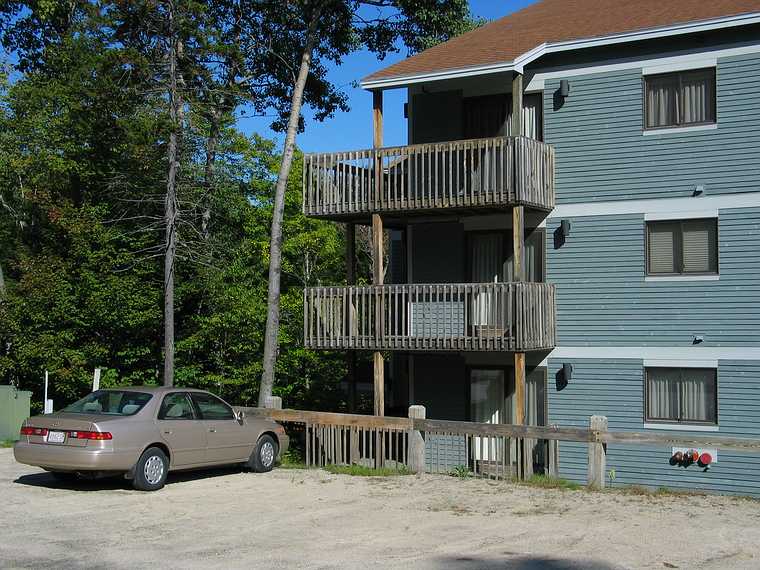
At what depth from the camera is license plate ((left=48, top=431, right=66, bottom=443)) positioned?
14.5 meters

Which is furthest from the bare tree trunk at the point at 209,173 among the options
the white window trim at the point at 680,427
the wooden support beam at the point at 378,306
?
the white window trim at the point at 680,427

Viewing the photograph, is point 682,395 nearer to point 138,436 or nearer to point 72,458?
point 138,436

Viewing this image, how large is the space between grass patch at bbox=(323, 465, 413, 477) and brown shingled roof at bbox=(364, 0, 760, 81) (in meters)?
7.85

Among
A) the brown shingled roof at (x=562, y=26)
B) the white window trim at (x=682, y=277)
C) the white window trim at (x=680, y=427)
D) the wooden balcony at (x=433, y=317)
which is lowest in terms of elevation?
the white window trim at (x=680, y=427)

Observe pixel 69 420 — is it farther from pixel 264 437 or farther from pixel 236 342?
pixel 236 342

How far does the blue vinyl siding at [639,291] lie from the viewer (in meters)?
18.1

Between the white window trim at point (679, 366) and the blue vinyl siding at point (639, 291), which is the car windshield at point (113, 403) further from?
the white window trim at point (679, 366)

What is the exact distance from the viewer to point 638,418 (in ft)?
61.8

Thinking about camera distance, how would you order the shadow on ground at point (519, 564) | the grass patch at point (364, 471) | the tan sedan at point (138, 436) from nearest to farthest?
the shadow on ground at point (519, 564), the tan sedan at point (138, 436), the grass patch at point (364, 471)

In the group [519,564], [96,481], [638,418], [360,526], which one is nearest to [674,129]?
[638,418]

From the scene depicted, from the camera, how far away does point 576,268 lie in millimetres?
19703

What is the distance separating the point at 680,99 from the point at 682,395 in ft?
18.6

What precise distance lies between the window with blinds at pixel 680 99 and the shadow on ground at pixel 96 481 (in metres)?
10.7

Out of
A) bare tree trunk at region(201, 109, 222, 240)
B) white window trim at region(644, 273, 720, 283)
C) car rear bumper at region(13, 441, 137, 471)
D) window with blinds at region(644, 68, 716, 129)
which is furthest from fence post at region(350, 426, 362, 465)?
bare tree trunk at region(201, 109, 222, 240)
